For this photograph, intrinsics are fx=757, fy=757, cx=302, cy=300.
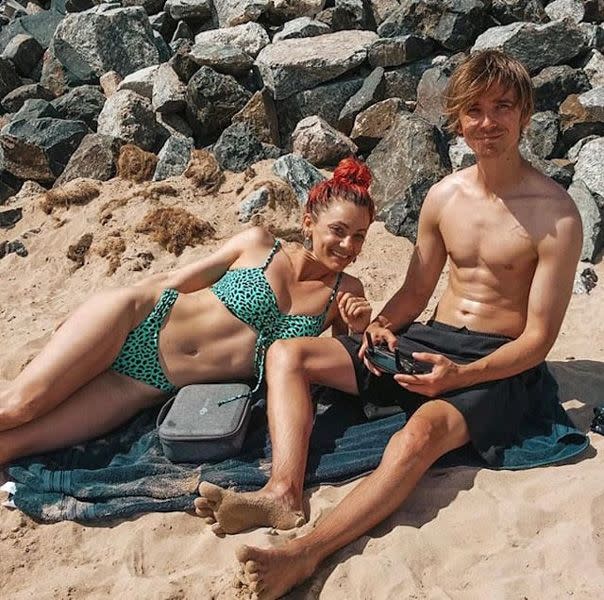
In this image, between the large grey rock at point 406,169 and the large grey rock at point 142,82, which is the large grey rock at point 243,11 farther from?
the large grey rock at point 406,169

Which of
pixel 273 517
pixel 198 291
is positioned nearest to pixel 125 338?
pixel 198 291

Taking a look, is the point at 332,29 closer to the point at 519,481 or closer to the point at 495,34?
the point at 495,34

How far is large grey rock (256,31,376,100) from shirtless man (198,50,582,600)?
4560mm

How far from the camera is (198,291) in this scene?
4.01m

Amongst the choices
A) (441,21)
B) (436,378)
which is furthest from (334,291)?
(441,21)

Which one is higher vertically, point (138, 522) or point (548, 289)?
point (548, 289)

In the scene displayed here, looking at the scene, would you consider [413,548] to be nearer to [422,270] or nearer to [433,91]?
[422,270]

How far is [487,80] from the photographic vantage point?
3.30 metres

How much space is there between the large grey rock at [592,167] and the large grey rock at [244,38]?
13.4ft

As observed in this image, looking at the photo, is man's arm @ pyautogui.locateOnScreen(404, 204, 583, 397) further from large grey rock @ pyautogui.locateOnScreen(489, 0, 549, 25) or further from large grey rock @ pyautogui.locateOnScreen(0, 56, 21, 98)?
large grey rock @ pyautogui.locateOnScreen(0, 56, 21, 98)

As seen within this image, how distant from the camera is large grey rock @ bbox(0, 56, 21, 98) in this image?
9898 mm

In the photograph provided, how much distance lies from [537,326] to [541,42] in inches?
209

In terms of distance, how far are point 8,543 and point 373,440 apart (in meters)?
1.70

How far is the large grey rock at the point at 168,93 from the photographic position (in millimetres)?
8172
